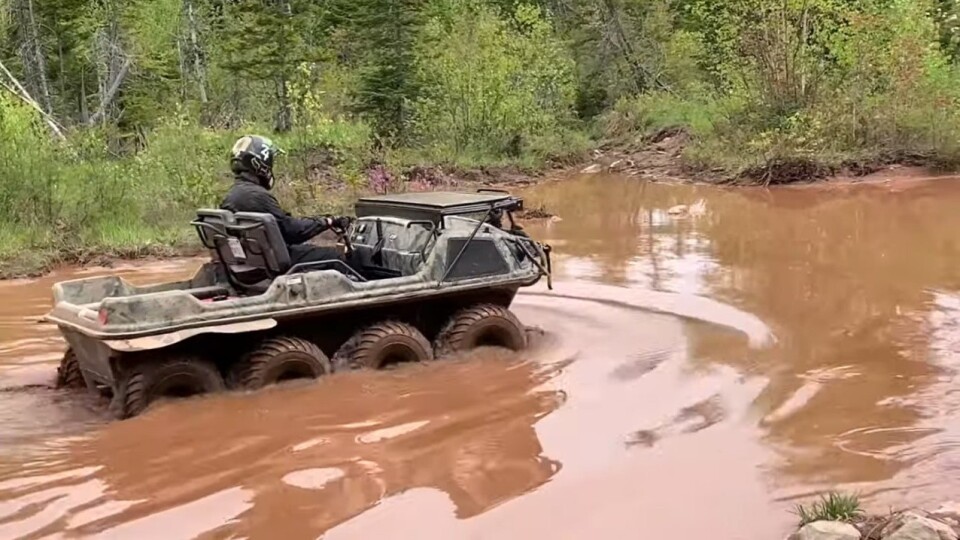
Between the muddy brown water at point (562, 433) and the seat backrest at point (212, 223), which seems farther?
the seat backrest at point (212, 223)

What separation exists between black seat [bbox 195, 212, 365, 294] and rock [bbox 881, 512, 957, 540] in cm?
436

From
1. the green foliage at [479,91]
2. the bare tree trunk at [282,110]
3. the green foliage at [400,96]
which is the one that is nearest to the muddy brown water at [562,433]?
the green foliage at [400,96]

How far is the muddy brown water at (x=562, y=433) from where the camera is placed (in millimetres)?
5402

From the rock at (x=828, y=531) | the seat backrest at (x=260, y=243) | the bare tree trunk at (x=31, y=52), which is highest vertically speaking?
the bare tree trunk at (x=31, y=52)

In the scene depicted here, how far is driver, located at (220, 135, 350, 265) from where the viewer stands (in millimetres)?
7758

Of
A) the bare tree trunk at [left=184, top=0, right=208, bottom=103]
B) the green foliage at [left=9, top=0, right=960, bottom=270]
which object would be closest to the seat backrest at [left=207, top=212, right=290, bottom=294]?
the green foliage at [left=9, top=0, right=960, bottom=270]

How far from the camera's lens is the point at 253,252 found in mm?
7699

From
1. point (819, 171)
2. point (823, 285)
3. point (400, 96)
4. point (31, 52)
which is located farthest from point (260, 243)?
point (31, 52)

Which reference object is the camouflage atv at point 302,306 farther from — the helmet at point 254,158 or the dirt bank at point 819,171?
the dirt bank at point 819,171

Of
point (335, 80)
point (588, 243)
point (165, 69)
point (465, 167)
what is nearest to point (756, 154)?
point (465, 167)

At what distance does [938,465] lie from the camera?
5.88 meters

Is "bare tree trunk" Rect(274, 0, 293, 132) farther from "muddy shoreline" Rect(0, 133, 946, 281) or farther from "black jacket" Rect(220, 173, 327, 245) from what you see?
"black jacket" Rect(220, 173, 327, 245)

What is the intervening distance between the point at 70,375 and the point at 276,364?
165 cm

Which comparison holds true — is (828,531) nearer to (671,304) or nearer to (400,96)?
(671,304)
